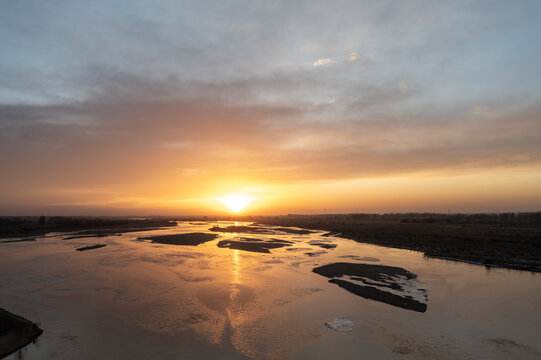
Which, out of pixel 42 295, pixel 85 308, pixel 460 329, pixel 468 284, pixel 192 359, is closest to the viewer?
pixel 192 359

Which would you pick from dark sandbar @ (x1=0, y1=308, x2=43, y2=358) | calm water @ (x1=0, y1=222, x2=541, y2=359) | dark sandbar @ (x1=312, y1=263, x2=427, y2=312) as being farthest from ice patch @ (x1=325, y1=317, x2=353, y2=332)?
dark sandbar @ (x1=0, y1=308, x2=43, y2=358)

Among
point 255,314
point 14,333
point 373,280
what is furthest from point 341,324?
point 14,333

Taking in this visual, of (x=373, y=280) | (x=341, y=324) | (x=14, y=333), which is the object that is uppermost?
(x=14, y=333)

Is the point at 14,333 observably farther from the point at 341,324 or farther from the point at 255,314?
the point at 341,324

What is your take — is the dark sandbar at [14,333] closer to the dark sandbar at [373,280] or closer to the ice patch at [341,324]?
the ice patch at [341,324]

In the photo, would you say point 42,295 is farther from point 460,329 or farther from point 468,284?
point 468,284

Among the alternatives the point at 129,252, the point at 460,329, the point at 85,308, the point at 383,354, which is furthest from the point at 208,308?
the point at 129,252
